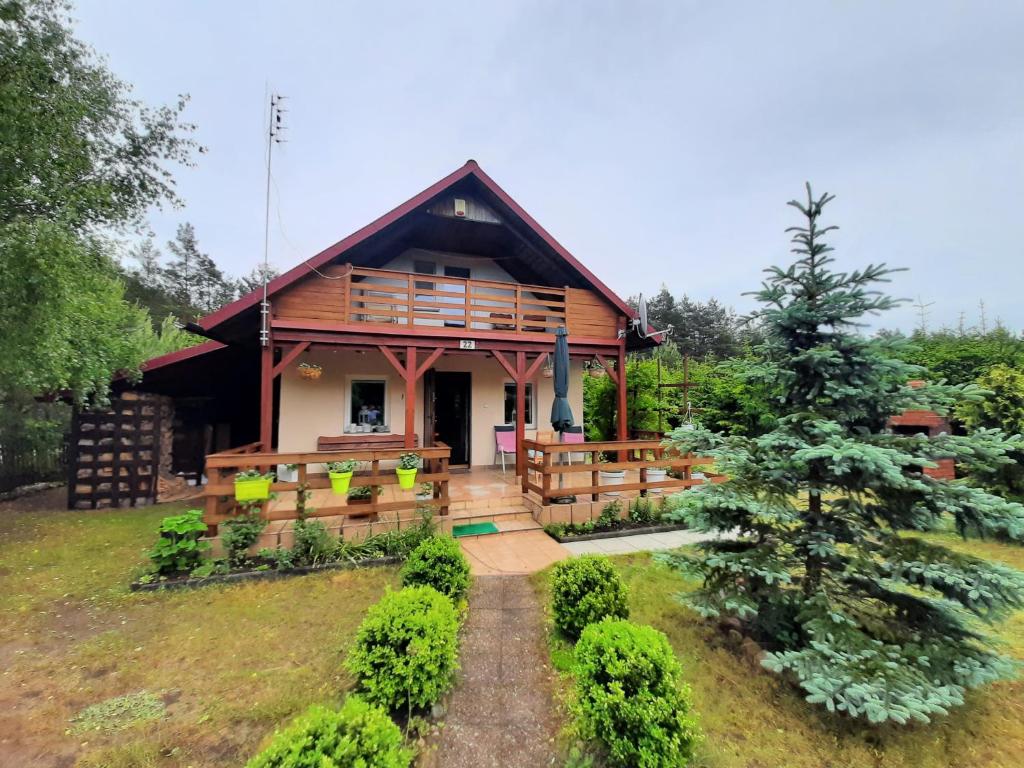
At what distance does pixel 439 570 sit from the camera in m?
3.84

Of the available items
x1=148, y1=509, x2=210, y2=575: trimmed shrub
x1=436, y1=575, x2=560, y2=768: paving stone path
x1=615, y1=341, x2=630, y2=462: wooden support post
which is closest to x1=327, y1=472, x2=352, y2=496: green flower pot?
x1=148, y1=509, x2=210, y2=575: trimmed shrub

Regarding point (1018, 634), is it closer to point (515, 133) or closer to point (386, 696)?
point (386, 696)

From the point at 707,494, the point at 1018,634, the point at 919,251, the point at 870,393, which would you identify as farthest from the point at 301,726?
the point at 919,251

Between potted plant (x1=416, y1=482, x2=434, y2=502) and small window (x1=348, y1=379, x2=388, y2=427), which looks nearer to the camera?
potted plant (x1=416, y1=482, x2=434, y2=502)

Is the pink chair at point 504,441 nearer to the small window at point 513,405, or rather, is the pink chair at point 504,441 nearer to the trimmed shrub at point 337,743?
the small window at point 513,405

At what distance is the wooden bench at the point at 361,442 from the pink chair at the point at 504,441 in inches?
79.9

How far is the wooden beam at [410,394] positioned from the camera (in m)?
7.41

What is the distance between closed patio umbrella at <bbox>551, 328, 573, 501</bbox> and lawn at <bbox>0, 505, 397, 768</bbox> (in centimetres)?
362

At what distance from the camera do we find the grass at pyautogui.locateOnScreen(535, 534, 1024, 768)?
7.84ft

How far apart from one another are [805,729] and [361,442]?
8.25 meters

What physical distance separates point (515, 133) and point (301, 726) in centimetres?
1648

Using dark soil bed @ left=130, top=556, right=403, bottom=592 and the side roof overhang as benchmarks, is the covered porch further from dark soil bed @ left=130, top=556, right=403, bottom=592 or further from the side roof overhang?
dark soil bed @ left=130, top=556, right=403, bottom=592

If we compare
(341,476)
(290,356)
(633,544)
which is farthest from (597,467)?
(290,356)

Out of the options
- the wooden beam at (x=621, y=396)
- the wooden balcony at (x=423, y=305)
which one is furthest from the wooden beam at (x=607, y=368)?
the wooden balcony at (x=423, y=305)
